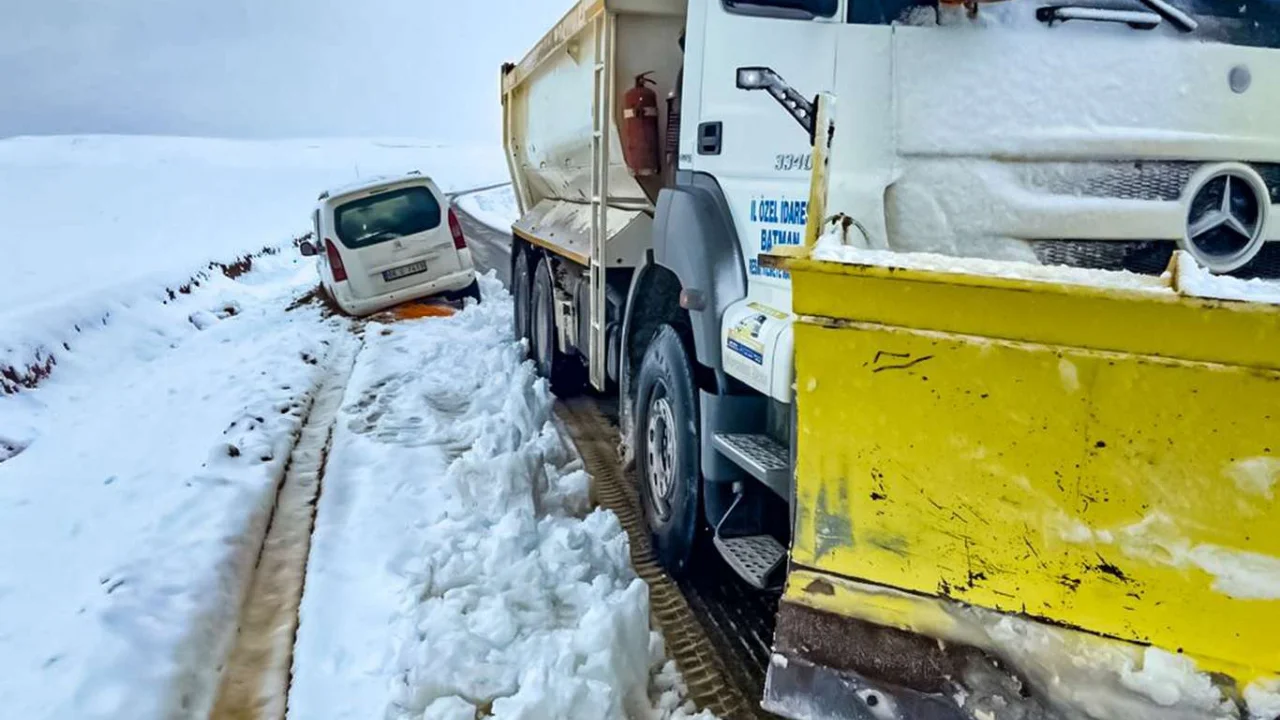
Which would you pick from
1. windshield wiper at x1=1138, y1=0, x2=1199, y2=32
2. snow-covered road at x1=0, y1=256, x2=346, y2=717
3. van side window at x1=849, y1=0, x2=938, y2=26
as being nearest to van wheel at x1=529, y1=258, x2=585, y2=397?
snow-covered road at x1=0, y1=256, x2=346, y2=717

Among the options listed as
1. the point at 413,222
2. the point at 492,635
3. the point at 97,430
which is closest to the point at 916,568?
the point at 492,635

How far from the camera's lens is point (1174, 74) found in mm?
2846

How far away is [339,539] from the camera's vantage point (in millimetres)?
4426

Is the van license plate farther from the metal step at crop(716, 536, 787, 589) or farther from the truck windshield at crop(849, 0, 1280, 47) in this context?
the truck windshield at crop(849, 0, 1280, 47)

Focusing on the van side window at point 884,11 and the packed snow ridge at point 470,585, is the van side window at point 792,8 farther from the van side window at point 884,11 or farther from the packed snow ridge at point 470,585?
the packed snow ridge at point 470,585

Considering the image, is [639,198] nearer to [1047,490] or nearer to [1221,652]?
[1047,490]

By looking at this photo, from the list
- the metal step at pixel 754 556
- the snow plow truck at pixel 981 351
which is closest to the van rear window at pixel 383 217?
the snow plow truck at pixel 981 351

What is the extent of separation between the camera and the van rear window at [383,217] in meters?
10.1

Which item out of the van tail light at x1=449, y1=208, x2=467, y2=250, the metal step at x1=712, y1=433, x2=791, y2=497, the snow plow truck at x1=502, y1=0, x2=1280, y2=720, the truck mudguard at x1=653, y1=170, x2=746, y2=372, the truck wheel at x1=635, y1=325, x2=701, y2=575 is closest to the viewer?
the snow plow truck at x1=502, y1=0, x2=1280, y2=720

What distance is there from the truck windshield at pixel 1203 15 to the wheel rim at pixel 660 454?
6.21 ft

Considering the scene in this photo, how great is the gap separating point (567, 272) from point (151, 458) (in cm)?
307

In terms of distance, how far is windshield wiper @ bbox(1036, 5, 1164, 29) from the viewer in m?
2.80

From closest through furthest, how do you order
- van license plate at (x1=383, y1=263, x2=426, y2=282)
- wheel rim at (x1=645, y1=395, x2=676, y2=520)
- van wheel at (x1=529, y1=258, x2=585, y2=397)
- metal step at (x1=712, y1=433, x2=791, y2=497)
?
1. metal step at (x1=712, y1=433, x2=791, y2=497)
2. wheel rim at (x1=645, y1=395, x2=676, y2=520)
3. van wheel at (x1=529, y1=258, x2=585, y2=397)
4. van license plate at (x1=383, y1=263, x2=426, y2=282)

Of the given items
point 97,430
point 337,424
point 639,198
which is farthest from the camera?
point 97,430
